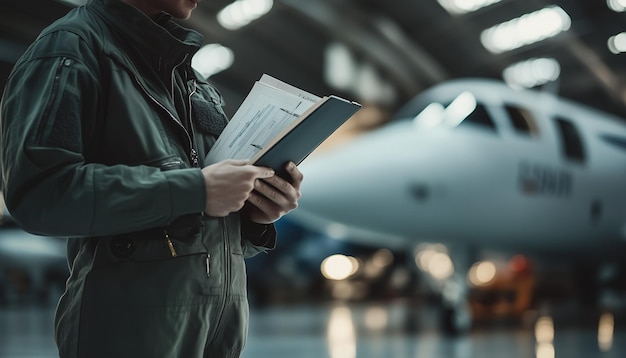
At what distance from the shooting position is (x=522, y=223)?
21.0 ft

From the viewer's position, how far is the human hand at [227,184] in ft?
3.91

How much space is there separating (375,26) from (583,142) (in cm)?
1099

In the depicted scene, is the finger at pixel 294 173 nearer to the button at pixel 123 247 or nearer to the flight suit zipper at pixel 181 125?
the flight suit zipper at pixel 181 125

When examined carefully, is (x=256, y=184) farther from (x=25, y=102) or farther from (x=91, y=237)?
(x=25, y=102)

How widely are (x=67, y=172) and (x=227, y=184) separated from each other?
0.28 metres

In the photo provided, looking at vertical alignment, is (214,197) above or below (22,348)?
above

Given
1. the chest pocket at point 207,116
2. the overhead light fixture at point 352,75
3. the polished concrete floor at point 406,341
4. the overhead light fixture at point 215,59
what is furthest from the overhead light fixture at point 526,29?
the chest pocket at point 207,116

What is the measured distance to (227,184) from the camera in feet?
3.92

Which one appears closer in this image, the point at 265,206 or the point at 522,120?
the point at 265,206

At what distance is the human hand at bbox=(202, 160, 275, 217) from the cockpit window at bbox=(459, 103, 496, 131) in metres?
5.22

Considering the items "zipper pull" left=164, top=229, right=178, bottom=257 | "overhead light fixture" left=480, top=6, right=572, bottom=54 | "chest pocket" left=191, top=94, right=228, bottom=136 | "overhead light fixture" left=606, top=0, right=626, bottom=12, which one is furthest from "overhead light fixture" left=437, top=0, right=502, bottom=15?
"zipper pull" left=164, top=229, right=178, bottom=257

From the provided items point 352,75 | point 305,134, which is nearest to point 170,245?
point 305,134

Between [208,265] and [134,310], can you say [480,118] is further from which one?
[134,310]

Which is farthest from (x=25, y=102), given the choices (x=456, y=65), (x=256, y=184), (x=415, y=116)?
(x=456, y=65)
